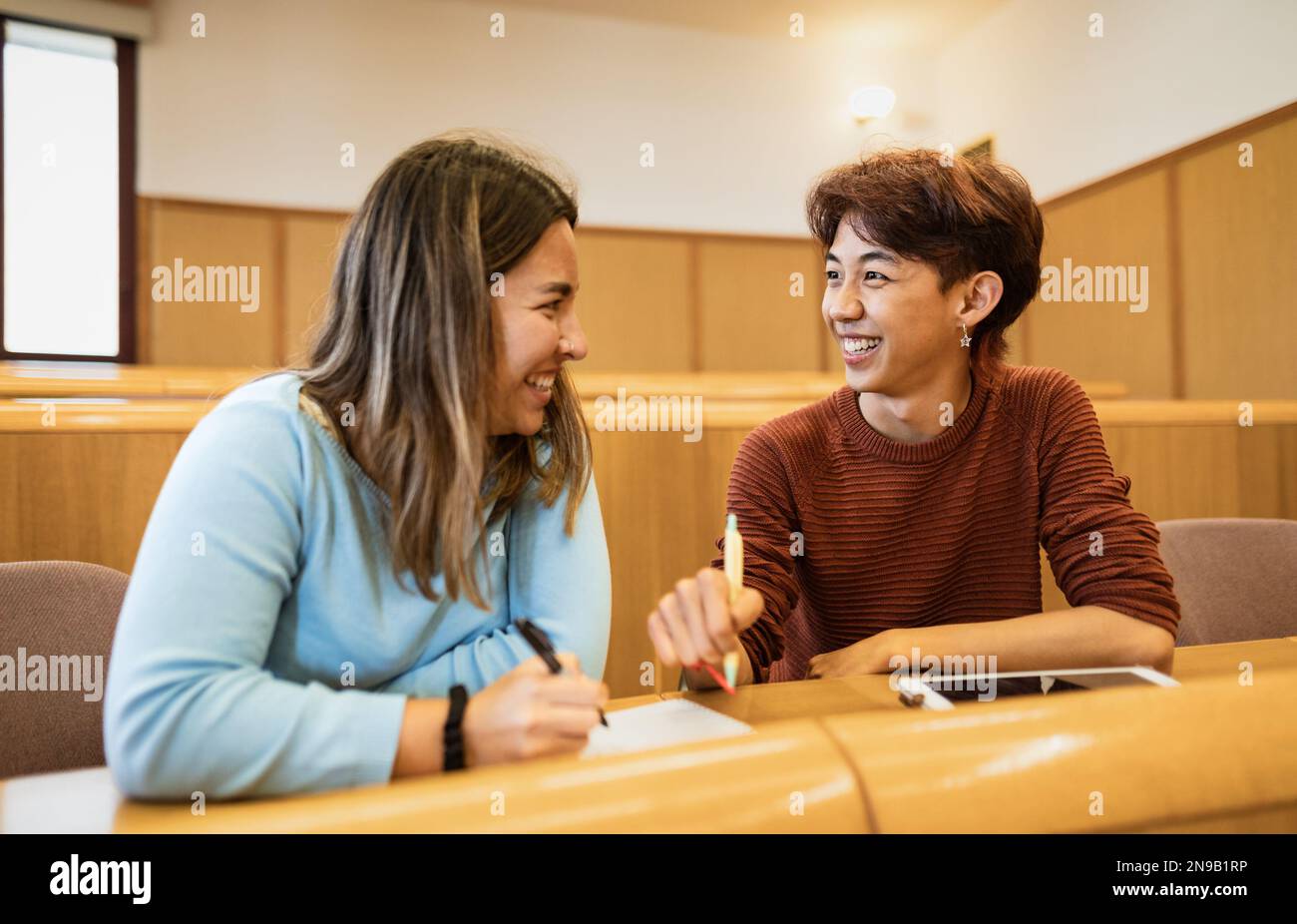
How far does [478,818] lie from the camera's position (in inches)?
A: 19.3

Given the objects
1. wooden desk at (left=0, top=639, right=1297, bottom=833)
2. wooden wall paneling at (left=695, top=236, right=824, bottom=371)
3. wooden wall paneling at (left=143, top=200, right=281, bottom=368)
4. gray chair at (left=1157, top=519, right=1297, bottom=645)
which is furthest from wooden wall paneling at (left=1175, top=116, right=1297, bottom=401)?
wooden wall paneling at (left=143, top=200, right=281, bottom=368)

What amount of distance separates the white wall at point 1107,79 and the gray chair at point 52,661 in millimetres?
4726

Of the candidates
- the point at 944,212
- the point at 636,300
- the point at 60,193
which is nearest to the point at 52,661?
the point at 944,212

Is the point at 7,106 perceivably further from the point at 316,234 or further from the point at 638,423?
the point at 638,423

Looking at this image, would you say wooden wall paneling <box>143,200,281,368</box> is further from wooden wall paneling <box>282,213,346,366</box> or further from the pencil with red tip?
the pencil with red tip

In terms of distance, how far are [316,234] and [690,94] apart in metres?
2.63

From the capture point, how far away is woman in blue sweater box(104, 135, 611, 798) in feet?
2.20

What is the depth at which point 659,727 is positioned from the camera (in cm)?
80

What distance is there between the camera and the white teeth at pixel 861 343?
132 cm

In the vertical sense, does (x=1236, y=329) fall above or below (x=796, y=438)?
above

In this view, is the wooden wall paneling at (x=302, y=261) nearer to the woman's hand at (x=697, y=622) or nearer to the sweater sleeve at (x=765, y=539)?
the sweater sleeve at (x=765, y=539)

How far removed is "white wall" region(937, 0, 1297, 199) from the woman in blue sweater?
4268 mm

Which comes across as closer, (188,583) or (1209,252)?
(188,583)
